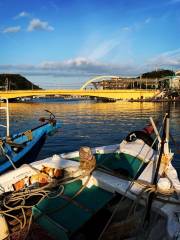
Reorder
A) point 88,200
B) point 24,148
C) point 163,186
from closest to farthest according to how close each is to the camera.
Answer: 1. point 163,186
2. point 88,200
3. point 24,148

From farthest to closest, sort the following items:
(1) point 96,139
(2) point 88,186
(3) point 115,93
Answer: (3) point 115,93
(1) point 96,139
(2) point 88,186

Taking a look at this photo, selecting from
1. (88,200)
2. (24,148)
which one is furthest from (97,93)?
(88,200)

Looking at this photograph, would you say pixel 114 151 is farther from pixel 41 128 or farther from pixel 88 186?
pixel 41 128

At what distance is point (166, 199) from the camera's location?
22.1ft

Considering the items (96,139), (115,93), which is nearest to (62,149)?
(96,139)

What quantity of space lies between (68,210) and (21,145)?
781 cm

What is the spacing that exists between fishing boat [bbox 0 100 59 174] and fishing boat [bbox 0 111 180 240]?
4.42 meters

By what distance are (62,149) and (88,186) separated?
19185 mm

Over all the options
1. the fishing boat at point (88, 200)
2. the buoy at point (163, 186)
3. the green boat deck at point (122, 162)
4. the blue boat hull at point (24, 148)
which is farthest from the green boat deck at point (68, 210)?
the blue boat hull at point (24, 148)

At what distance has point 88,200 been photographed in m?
7.43

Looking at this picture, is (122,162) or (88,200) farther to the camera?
(122,162)

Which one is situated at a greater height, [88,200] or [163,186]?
[163,186]

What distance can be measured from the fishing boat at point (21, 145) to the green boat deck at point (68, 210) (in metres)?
5.63

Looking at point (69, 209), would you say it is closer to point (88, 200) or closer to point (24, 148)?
point (88, 200)
